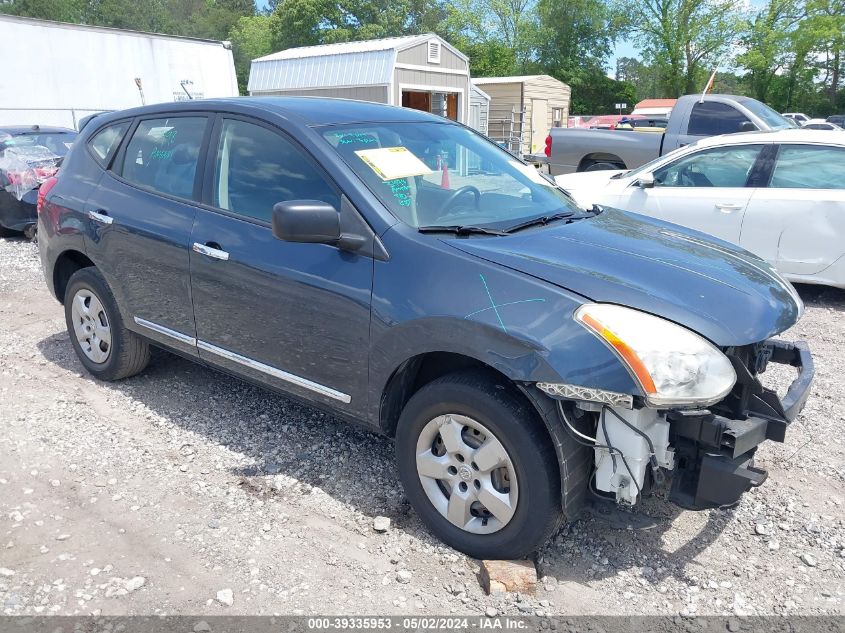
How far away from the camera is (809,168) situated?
6551 millimetres

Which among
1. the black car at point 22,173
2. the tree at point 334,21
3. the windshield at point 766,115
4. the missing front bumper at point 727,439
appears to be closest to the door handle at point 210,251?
the missing front bumper at point 727,439

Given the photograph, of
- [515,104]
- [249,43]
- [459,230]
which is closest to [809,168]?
[459,230]

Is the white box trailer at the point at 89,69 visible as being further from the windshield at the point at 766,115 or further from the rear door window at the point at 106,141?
the rear door window at the point at 106,141

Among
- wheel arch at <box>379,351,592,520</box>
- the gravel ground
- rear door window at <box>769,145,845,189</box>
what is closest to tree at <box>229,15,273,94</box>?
rear door window at <box>769,145,845,189</box>

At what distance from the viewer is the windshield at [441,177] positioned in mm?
3209

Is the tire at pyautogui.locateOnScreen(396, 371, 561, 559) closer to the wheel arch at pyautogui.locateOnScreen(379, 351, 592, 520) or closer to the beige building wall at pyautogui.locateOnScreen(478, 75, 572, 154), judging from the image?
the wheel arch at pyautogui.locateOnScreen(379, 351, 592, 520)

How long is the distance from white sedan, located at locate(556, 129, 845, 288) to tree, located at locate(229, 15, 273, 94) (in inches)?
2274

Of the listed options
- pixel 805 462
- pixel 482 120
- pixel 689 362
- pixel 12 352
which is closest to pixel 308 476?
pixel 689 362

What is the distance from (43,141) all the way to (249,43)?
200 ft

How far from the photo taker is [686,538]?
3.10 m

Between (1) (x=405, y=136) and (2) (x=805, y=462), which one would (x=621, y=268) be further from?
(2) (x=805, y=462)

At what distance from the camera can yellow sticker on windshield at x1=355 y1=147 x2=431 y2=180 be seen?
10.7ft

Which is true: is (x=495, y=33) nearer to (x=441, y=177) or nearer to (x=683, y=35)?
(x=683, y=35)

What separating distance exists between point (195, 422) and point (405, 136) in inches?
82.6
